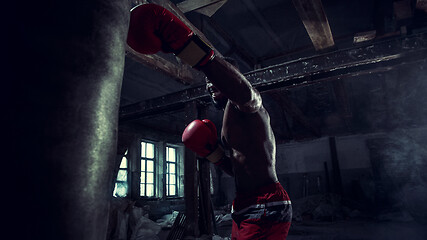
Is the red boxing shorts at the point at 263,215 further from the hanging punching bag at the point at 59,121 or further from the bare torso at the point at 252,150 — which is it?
the hanging punching bag at the point at 59,121

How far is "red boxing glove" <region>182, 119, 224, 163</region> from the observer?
7.91 feet

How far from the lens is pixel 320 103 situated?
10273 millimetres

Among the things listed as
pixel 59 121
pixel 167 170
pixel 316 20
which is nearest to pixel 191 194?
pixel 316 20

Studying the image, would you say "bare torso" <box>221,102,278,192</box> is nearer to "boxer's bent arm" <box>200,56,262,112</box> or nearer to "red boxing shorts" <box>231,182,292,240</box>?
"red boxing shorts" <box>231,182,292,240</box>

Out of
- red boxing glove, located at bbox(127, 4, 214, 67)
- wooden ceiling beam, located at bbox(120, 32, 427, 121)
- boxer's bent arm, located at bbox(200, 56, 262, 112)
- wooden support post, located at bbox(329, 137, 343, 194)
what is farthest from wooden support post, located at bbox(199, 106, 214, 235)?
wooden support post, located at bbox(329, 137, 343, 194)

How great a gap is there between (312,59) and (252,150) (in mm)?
2522

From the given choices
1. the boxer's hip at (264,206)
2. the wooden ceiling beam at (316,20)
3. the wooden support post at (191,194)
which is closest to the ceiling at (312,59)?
the wooden ceiling beam at (316,20)

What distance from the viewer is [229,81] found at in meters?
1.57

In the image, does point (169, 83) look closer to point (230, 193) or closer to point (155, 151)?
point (155, 151)

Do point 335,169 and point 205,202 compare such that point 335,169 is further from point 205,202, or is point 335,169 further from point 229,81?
point 229,81

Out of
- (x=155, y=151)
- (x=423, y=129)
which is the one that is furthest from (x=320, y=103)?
(x=155, y=151)

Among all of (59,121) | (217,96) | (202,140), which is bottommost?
(59,121)

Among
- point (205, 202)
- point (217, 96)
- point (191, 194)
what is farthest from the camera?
point (205, 202)

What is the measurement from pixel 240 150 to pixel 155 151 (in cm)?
863
